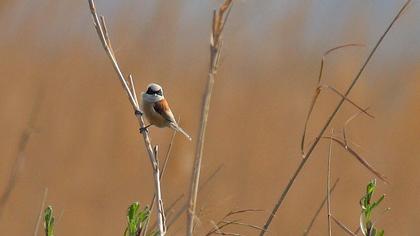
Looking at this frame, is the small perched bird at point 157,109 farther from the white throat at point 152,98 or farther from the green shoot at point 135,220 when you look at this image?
the green shoot at point 135,220

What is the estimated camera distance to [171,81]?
88.8 inches

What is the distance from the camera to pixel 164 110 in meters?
1.49

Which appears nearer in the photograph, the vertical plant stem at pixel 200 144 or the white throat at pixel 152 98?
the vertical plant stem at pixel 200 144

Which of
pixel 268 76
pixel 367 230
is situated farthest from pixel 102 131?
pixel 367 230

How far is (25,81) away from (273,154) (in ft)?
2.45

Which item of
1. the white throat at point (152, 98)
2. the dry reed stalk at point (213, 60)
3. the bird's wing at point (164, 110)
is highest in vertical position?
the white throat at point (152, 98)

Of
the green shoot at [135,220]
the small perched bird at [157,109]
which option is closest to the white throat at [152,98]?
the small perched bird at [157,109]

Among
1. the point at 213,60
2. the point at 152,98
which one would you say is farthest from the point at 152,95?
the point at 213,60

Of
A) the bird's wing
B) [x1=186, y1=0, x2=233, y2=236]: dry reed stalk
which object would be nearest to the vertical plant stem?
[x1=186, y1=0, x2=233, y2=236]: dry reed stalk

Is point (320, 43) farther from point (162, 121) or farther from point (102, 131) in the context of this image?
point (162, 121)

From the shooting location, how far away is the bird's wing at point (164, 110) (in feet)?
4.89

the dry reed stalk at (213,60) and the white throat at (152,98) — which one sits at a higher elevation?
the white throat at (152,98)

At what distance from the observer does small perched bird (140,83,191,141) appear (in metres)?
1.49

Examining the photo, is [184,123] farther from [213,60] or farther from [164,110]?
[213,60]
